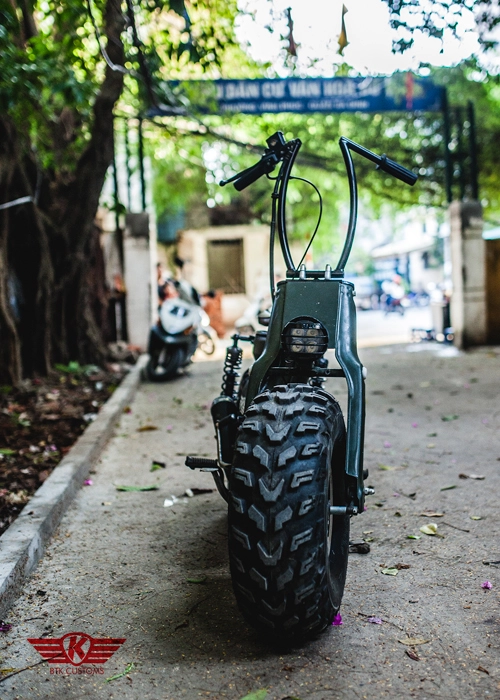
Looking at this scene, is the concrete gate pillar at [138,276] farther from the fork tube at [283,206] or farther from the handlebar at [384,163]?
the handlebar at [384,163]

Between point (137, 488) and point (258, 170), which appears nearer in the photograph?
point (258, 170)

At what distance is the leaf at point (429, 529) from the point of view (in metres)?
3.61

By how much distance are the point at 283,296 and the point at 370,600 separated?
129 centimetres

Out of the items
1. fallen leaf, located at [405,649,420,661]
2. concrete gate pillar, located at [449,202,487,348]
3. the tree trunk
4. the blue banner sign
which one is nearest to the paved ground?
fallen leaf, located at [405,649,420,661]

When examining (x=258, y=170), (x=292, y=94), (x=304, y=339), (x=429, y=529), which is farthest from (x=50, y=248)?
(x=304, y=339)

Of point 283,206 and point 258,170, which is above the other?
point 258,170

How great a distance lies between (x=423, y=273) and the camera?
46375 millimetres

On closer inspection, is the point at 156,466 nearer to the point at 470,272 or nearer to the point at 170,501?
the point at 170,501

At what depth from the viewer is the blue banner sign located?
1199 centimetres

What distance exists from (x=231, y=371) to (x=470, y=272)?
961cm

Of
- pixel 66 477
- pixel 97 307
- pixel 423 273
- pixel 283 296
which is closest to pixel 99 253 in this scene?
pixel 97 307

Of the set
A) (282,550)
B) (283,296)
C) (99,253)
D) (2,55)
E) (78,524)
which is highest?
(2,55)

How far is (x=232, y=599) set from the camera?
292 centimetres

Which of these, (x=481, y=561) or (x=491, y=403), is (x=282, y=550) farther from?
(x=491, y=403)
